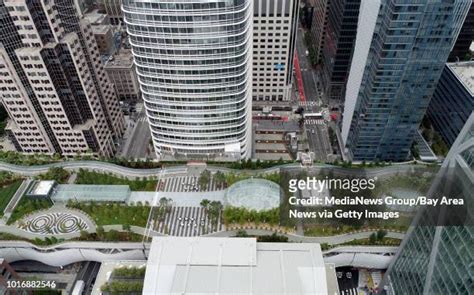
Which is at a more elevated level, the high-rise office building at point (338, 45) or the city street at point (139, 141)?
the high-rise office building at point (338, 45)

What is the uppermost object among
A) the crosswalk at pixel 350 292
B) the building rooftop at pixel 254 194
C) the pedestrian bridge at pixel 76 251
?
the building rooftop at pixel 254 194

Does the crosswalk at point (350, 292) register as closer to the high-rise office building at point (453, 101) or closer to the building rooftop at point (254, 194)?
the building rooftop at point (254, 194)

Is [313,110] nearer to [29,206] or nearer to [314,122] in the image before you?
[314,122]

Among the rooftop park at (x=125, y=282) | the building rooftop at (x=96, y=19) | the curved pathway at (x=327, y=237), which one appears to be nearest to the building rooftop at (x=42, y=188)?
the rooftop park at (x=125, y=282)

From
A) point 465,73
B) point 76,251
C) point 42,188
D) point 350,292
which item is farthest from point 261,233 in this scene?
point 465,73

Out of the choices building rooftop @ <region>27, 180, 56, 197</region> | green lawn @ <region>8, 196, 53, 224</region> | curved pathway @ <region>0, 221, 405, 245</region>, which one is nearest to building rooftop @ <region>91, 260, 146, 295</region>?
curved pathway @ <region>0, 221, 405, 245</region>

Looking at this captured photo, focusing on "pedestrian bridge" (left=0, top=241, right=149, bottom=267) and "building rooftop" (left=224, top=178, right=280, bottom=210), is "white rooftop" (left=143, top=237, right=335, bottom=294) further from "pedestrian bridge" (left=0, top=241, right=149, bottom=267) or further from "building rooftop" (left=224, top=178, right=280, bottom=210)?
"pedestrian bridge" (left=0, top=241, right=149, bottom=267)

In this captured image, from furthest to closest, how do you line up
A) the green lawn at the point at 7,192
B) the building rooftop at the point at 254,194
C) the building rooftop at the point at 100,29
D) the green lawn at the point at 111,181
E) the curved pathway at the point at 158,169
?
the building rooftop at the point at 100,29 → the curved pathway at the point at 158,169 → the green lawn at the point at 111,181 → the green lawn at the point at 7,192 → the building rooftop at the point at 254,194
